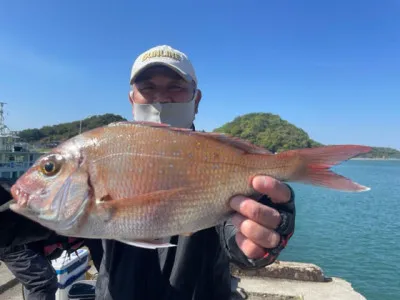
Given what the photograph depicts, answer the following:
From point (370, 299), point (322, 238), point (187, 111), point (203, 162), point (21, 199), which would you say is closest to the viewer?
point (21, 199)

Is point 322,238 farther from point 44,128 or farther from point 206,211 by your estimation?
point 44,128

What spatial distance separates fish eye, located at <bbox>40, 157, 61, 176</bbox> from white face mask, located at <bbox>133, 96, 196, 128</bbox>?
108cm

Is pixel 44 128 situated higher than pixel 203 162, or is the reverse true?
pixel 44 128

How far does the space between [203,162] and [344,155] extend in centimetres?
77

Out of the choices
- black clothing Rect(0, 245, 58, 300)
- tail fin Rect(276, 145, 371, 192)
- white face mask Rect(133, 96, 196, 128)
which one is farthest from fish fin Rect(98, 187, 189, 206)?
black clothing Rect(0, 245, 58, 300)

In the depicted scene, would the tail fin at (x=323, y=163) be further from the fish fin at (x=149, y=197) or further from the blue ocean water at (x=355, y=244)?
the blue ocean water at (x=355, y=244)

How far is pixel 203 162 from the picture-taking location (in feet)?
5.86

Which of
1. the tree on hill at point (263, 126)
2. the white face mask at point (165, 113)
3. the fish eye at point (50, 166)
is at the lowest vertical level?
the fish eye at point (50, 166)

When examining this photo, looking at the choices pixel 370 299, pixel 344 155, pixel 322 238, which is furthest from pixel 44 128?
pixel 344 155

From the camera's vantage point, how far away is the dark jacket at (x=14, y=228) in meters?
2.17

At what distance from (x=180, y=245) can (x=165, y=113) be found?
1.10 m

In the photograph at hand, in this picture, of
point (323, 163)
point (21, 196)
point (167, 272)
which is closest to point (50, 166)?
point (21, 196)

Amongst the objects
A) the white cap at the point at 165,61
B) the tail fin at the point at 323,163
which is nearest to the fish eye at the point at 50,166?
the tail fin at the point at 323,163

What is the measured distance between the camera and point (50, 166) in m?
1.72
